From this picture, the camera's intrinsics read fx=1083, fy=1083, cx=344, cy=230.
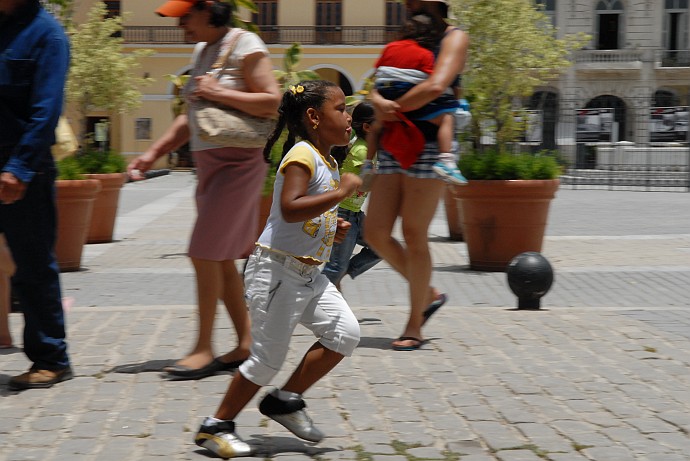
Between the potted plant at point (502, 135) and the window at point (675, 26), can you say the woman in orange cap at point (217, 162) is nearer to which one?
the potted plant at point (502, 135)

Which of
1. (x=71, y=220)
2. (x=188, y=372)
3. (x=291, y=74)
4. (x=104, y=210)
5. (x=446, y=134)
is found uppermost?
(x=291, y=74)

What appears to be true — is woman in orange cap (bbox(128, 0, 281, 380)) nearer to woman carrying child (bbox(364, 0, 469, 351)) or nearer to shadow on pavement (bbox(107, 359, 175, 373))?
shadow on pavement (bbox(107, 359, 175, 373))

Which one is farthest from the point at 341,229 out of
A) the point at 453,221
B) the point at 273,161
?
the point at 453,221

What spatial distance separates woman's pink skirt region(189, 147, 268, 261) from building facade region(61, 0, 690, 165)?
35311mm

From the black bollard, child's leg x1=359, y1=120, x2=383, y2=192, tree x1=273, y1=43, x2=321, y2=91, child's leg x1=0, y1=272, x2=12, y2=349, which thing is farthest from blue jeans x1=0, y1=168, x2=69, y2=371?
tree x1=273, y1=43, x2=321, y2=91

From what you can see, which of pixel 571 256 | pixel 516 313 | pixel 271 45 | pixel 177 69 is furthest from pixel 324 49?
pixel 516 313

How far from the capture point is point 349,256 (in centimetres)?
677

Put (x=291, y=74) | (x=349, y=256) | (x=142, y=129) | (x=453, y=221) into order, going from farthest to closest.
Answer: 1. (x=142, y=129)
2. (x=453, y=221)
3. (x=291, y=74)
4. (x=349, y=256)

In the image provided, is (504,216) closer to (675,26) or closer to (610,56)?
(610,56)

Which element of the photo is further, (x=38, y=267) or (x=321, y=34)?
(x=321, y=34)

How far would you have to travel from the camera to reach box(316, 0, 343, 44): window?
1825 inches

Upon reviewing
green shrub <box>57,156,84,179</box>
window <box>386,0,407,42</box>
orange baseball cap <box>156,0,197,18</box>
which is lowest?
green shrub <box>57,156,84,179</box>

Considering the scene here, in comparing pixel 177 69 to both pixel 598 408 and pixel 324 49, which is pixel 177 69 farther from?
pixel 598 408

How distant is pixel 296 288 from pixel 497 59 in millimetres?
9894
